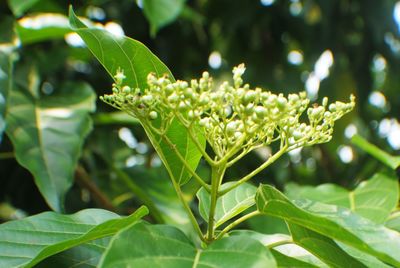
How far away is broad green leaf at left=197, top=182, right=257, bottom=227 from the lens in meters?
0.82

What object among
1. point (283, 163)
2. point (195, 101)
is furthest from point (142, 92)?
point (283, 163)

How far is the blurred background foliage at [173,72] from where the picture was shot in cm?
139

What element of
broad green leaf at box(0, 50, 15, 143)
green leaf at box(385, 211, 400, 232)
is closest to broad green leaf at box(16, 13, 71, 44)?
broad green leaf at box(0, 50, 15, 143)

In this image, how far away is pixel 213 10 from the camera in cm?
234

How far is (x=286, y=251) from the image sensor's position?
801mm

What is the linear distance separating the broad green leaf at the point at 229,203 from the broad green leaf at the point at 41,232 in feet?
0.41

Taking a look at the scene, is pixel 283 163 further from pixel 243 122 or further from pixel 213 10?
pixel 243 122

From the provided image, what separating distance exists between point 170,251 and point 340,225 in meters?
0.17

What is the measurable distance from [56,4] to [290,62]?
41.3 inches

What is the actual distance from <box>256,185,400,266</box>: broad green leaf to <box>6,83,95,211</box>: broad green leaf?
1.67 ft

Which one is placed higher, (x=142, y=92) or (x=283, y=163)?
(x=142, y=92)

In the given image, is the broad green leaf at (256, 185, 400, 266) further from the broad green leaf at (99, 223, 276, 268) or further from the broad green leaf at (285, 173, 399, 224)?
the broad green leaf at (285, 173, 399, 224)

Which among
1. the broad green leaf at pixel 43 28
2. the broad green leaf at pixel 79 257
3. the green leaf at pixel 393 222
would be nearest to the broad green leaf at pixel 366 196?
the green leaf at pixel 393 222

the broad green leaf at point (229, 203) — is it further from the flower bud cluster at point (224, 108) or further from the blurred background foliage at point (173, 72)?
the blurred background foliage at point (173, 72)
